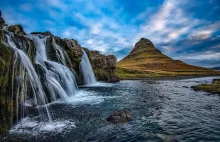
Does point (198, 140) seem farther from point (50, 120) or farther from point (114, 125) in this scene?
point (50, 120)

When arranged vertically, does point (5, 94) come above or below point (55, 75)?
below

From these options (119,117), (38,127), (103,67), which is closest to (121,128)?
(119,117)

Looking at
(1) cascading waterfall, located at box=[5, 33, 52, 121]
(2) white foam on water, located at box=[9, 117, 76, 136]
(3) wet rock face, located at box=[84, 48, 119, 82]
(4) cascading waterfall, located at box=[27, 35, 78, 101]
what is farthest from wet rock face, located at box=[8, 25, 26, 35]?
(2) white foam on water, located at box=[9, 117, 76, 136]

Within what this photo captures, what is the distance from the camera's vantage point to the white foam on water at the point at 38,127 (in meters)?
12.5

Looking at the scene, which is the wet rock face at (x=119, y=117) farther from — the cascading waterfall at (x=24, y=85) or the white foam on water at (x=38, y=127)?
the cascading waterfall at (x=24, y=85)

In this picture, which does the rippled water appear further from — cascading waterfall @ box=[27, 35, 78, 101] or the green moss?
cascading waterfall @ box=[27, 35, 78, 101]

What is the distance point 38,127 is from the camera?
13.3 metres

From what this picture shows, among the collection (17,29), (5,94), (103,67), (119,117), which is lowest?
(119,117)

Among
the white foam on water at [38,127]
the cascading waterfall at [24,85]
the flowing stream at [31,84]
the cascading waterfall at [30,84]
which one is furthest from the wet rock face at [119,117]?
the cascading waterfall at [24,85]

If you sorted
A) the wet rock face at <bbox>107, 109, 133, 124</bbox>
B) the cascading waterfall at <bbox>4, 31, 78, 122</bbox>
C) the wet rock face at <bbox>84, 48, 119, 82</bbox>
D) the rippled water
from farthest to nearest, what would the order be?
the wet rock face at <bbox>84, 48, 119, 82</bbox> → the cascading waterfall at <bbox>4, 31, 78, 122</bbox> → the wet rock face at <bbox>107, 109, 133, 124</bbox> → the rippled water

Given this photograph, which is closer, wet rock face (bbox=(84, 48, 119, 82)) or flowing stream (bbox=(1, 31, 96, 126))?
flowing stream (bbox=(1, 31, 96, 126))

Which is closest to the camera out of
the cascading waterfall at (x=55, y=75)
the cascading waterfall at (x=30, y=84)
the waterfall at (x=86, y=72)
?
the cascading waterfall at (x=30, y=84)

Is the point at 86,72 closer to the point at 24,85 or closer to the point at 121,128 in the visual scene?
the point at 24,85

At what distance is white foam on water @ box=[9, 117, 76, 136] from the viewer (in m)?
12.5
